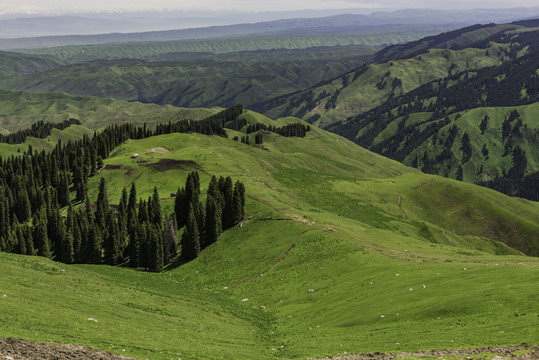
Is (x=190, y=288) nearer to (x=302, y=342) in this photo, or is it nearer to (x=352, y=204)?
(x=302, y=342)

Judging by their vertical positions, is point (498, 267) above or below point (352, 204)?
above

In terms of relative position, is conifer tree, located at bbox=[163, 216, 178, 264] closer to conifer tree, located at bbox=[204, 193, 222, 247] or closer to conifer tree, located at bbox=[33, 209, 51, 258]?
conifer tree, located at bbox=[204, 193, 222, 247]

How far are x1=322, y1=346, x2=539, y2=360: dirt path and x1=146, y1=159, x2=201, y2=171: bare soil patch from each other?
147 metres

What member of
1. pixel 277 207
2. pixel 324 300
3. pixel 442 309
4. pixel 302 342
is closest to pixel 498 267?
pixel 442 309

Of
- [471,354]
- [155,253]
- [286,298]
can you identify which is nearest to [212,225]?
[155,253]

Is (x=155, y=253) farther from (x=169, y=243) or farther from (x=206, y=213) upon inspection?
(x=206, y=213)

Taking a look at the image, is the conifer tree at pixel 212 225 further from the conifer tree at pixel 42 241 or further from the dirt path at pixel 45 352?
the dirt path at pixel 45 352

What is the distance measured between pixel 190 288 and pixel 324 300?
1203 inches

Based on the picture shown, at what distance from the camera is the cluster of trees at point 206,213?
375 ft

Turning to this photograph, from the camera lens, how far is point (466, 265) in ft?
248

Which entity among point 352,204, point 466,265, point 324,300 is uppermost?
point 466,265

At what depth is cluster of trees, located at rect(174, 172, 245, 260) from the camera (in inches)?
4498

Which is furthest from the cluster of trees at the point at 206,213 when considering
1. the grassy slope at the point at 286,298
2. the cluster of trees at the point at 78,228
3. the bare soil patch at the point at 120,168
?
the bare soil patch at the point at 120,168

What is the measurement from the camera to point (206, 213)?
124 meters
